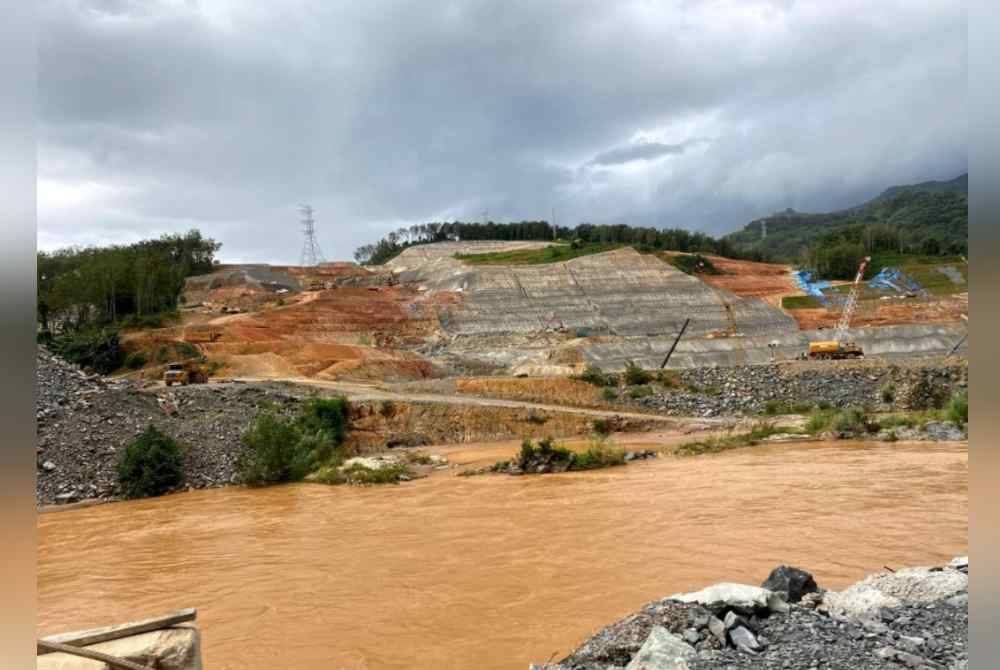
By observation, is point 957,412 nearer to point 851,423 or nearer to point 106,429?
point 851,423

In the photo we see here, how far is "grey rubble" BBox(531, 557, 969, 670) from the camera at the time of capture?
5.43 metres

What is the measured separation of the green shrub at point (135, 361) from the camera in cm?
3963

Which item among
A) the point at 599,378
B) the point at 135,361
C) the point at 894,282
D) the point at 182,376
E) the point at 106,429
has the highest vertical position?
the point at 894,282

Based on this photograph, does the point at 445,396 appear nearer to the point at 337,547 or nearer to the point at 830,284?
the point at 337,547

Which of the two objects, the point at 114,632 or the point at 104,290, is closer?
the point at 114,632

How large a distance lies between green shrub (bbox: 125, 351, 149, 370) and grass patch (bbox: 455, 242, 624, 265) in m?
31.5

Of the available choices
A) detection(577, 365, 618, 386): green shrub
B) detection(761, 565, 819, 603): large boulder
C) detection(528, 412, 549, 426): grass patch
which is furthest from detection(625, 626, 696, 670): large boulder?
detection(577, 365, 618, 386): green shrub

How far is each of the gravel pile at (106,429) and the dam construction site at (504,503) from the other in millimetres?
83

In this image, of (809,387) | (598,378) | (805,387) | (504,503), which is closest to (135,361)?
(598,378)

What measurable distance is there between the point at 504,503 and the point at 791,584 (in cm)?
967

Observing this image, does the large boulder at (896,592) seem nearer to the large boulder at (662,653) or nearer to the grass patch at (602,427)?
the large boulder at (662,653)

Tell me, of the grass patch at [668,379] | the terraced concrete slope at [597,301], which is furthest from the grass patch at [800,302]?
the grass patch at [668,379]

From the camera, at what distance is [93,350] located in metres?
39.2

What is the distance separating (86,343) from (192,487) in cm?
2493
